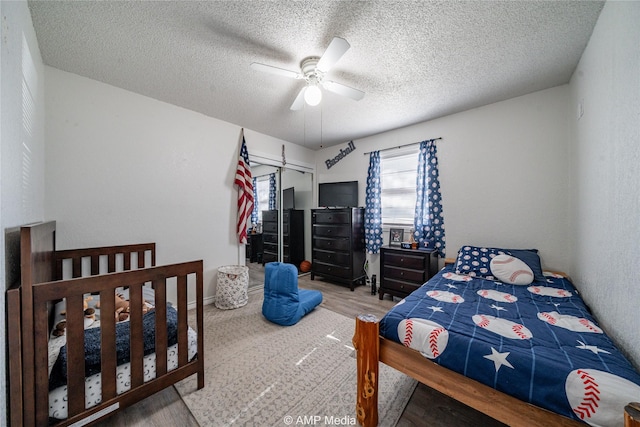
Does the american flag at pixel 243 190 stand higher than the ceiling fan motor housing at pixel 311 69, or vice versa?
the ceiling fan motor housing at pixel 311 69

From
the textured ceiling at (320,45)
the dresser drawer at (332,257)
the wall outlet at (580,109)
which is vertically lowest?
the dresser drawer at (332,257)

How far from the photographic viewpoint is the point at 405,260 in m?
3.05

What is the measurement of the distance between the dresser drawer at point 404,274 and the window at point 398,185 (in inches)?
31.0

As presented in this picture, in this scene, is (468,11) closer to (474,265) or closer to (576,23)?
(576,23)

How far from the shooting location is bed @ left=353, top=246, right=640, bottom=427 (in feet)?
2.97

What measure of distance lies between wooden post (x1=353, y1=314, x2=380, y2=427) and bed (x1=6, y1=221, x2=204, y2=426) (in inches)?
42.9

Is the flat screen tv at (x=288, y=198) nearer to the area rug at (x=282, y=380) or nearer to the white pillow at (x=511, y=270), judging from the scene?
the area rug at (x=282, y=380)

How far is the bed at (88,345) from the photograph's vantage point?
102cm

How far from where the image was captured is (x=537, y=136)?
2498 mm

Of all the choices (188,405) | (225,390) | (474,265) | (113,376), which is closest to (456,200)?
(474,265)

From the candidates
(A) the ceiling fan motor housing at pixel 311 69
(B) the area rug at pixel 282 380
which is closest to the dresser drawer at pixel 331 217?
(B) the area rug at pixel 282 380

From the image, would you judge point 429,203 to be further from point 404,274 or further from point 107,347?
point 107,347

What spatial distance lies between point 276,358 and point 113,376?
1.08 metres

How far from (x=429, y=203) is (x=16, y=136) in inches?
148
